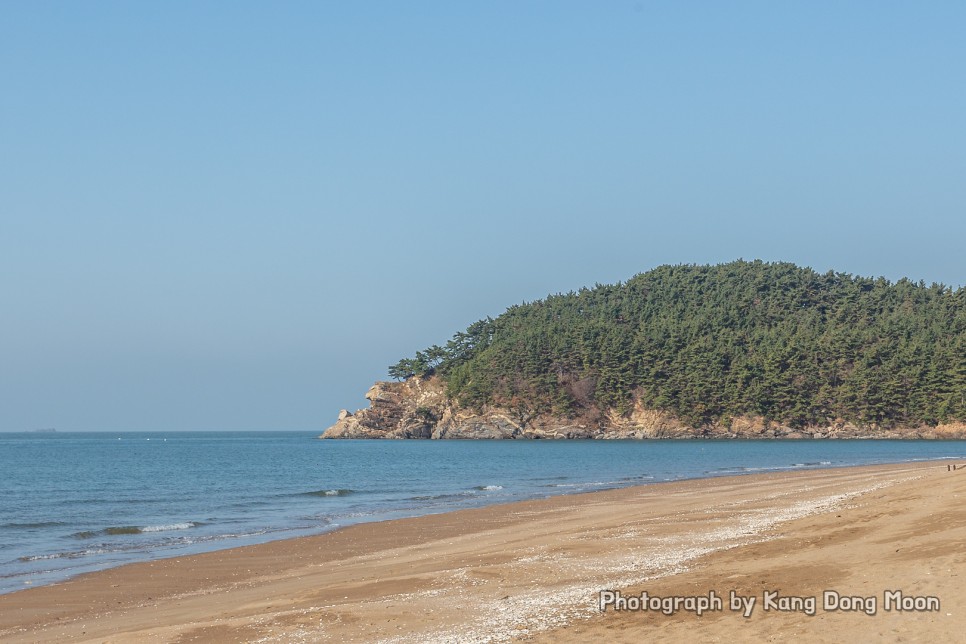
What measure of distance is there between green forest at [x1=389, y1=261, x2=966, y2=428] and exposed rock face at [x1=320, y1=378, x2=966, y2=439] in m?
1.59

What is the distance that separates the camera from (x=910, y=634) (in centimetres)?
1055

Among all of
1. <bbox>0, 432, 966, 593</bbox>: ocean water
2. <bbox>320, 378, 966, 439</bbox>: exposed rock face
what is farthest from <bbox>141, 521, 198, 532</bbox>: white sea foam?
<bbox>320, 378, 966, 439</bbox>: exposed rock face

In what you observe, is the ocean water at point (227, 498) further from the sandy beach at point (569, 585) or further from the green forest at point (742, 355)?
the green forest at point (742, 355)

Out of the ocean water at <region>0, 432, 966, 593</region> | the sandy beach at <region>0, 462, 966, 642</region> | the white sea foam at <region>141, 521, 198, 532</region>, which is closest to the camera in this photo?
the sandy beach at <region>0, 462, 966, 642</region>

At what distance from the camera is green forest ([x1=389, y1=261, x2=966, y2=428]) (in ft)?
457

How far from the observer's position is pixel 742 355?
155 m

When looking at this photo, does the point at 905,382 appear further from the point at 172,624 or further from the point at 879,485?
the point at 172,624

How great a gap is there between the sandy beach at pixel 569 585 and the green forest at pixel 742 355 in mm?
120942

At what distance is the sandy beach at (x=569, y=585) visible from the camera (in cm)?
1206

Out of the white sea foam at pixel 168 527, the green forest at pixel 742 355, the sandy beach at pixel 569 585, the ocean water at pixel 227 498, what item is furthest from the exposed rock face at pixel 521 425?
the white sea foam at pixel 168 527

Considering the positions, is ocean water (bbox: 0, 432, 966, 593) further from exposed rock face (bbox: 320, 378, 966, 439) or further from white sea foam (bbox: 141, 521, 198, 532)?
exposed rock face (bbox: 320, 378, 966, 439)

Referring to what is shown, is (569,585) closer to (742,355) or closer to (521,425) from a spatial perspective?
(742,355)

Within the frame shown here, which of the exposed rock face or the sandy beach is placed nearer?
the sandy beach

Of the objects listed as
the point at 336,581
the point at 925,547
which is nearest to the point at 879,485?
the point at 925,547
